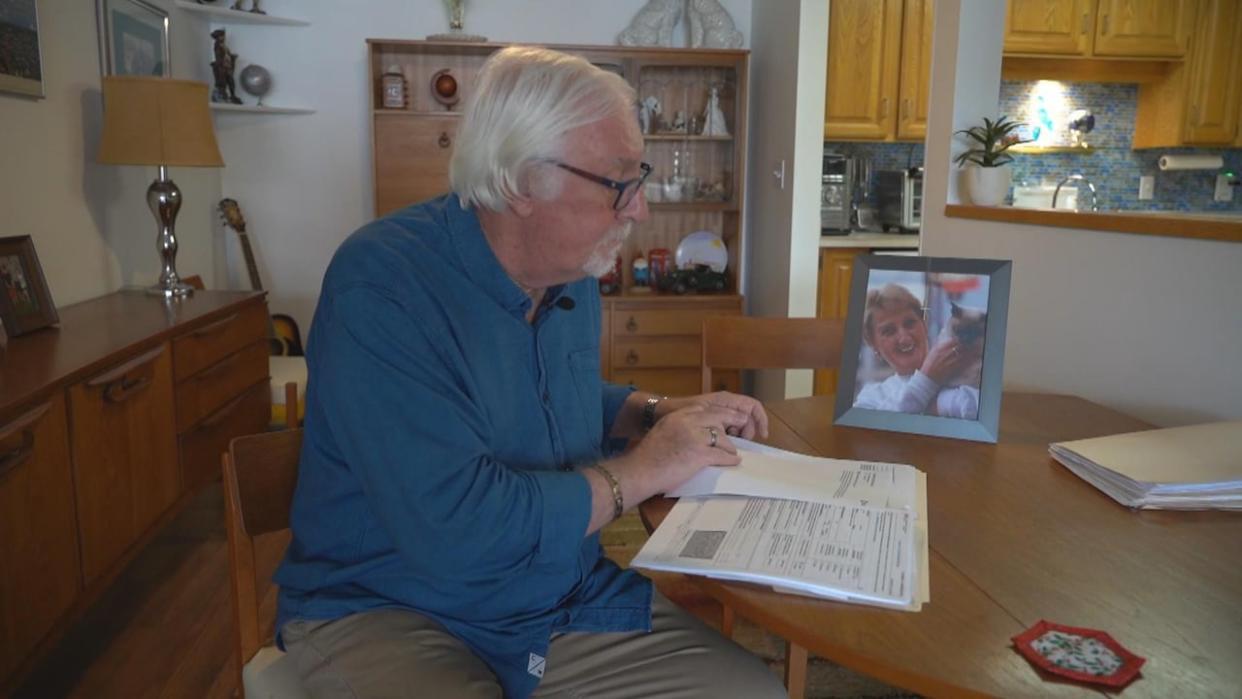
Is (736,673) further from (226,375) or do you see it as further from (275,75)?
(275,75)

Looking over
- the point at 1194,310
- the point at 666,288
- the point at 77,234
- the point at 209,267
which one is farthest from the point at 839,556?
the point at 209,267

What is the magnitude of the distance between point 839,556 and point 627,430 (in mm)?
582

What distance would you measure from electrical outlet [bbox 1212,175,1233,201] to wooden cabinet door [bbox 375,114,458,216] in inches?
156

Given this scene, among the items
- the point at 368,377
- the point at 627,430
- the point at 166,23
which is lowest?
the point at 627,430

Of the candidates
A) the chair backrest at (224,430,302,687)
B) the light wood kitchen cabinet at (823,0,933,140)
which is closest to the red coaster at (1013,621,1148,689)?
Result: the chair backrest at (224,430,302,687)

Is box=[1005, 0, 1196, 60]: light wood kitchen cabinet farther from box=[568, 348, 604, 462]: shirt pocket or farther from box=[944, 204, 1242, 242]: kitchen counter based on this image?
box=[568, 348, 604, 462]: shirt pocket

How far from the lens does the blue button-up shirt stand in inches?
38.8

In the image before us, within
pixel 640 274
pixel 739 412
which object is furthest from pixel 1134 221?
pixel 640 274

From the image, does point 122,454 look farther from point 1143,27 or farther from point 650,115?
point 1143,27

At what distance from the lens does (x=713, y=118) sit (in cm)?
431

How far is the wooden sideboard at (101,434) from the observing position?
169 cm

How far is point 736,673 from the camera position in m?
1.15

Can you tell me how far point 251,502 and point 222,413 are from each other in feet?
6.23

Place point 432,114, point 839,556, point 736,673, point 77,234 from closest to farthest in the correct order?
1. point 839,556
2. point 736,673
3. point 77,234
4. point 432,114
